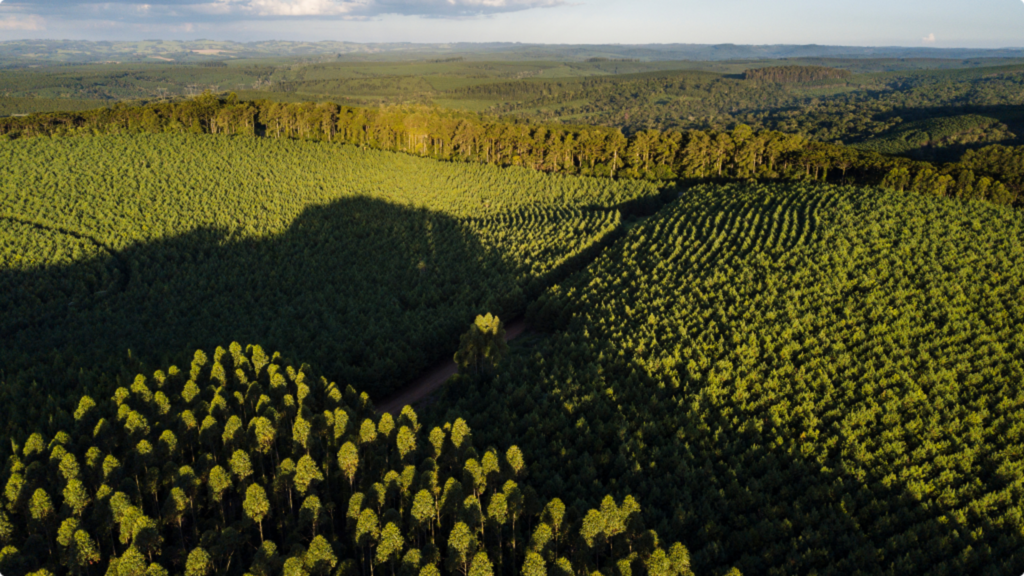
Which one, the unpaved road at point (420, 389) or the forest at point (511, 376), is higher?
the forest at point (511, 376)

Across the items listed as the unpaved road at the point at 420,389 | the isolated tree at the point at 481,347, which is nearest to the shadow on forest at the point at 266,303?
the unpaved road at the point at 420,389

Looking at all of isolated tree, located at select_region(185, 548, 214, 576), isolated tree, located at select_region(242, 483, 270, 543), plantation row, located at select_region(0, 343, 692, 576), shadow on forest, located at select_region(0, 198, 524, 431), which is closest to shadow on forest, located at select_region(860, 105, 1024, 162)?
shadow on forest, located at select_region(0, 198, 524, 431)

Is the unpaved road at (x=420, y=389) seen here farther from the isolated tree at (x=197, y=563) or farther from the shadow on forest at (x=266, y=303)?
the isolated tree at (x=197, y=563)

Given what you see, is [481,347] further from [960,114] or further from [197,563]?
[960,114]

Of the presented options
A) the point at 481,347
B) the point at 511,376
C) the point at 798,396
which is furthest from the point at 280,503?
the point at 798,396

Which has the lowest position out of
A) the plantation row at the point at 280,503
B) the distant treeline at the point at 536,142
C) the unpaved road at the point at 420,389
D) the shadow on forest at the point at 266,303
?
the unpaved road at the point at 420,389

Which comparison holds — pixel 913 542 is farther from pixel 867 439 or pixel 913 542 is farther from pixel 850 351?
pixel 850 351

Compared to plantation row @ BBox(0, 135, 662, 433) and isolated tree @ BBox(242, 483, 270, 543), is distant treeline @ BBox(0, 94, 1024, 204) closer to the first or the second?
plantation row @ BBox(0, 135, 662, 433)
